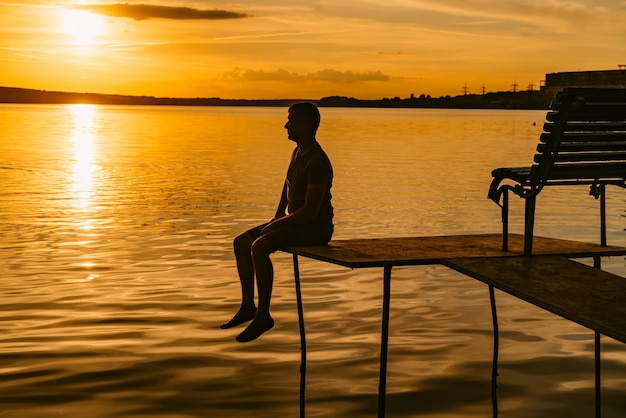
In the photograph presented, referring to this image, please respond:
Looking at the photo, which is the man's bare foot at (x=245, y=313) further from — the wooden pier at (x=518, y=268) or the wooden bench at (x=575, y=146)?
the wooden bench at (x=575, y=146)

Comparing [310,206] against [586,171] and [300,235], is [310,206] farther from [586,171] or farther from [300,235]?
[586,171]

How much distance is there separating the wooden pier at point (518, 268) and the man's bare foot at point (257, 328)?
22.5 inches

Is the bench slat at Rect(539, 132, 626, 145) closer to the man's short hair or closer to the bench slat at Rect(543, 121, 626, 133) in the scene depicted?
the bench slat at Rect(543, 121, 626, 133)

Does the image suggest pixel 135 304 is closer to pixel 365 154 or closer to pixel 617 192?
pixel 617 192

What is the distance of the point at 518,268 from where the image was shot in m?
7.65

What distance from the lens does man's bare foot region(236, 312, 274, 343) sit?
8.21 meters

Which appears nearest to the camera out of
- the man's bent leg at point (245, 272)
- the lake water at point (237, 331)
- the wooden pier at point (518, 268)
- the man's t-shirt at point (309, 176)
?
the wooden pier at point (518, 268)

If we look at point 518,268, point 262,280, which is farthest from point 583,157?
point 262,280

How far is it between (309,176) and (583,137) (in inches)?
89.9

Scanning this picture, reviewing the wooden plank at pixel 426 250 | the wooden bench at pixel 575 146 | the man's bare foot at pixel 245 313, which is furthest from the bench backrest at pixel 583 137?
the man's bare foot at pixel 245 313

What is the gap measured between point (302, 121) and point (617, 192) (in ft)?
75.9

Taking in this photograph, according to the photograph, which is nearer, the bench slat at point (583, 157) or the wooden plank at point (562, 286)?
the wooden plank at point (562, 286)

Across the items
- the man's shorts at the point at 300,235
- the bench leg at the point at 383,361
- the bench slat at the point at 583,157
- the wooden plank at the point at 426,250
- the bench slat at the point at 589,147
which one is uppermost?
the bench slat at the point at 589,147

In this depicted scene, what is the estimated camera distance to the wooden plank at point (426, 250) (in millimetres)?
7613
